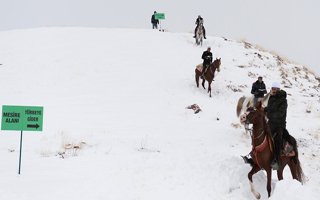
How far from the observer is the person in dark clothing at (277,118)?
10281mm

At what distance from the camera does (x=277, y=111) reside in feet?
34.9

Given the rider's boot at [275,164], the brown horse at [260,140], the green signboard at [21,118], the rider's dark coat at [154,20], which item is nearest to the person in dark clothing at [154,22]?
the rider's dark coat at [154,20]

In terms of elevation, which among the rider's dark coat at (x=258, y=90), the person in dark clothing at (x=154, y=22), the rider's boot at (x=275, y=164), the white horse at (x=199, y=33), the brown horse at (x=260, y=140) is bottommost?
the rider's boot at (x=275, y=164)

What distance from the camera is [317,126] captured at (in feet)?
63.8

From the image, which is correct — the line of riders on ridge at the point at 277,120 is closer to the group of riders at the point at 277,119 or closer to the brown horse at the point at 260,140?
the group of riders at the point at 277,119

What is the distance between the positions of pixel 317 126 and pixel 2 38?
937 inches

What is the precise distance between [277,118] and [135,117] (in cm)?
839

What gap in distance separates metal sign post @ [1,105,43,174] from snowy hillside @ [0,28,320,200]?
1.16m

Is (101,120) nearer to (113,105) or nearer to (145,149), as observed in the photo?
(113,105)

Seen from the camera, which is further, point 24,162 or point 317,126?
point 317,126

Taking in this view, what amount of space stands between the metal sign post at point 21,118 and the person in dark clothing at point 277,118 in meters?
5.74

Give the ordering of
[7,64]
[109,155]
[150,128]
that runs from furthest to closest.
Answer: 1. [7,64]
2. [150,128]
3. [109,155]

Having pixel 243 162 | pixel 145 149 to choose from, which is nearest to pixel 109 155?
pixel 145 149

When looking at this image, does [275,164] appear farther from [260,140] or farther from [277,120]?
[277,120]
